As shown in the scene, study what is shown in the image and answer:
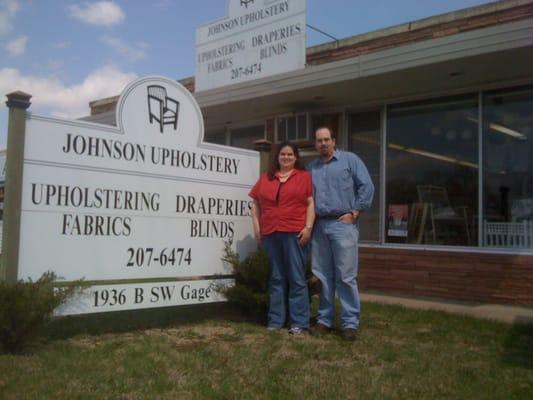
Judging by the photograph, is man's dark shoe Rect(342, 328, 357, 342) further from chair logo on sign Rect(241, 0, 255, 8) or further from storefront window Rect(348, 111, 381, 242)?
chair logo on sign Rect(241, 0, 255, 8)

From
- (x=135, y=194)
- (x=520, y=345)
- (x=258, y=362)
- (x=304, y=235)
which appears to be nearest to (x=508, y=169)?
(x=520, y=345)

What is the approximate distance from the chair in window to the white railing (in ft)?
0.94

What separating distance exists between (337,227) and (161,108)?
75.2 inches

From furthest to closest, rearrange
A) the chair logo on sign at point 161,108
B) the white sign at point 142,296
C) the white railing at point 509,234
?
the white railing at point 509,234 → the chair logo on sign at point 161,108 → the white sign at point 142,296

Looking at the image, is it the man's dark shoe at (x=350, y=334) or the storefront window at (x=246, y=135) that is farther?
the storefront window at (x=246, y=135)

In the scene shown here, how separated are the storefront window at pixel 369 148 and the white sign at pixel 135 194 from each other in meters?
3.03

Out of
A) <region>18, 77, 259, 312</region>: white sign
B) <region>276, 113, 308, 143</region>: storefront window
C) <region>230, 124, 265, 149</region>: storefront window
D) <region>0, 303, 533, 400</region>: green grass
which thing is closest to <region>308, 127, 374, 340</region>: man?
<region>0, 303, 533, 400</region>: green grass

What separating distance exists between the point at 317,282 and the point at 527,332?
2038 millimetres

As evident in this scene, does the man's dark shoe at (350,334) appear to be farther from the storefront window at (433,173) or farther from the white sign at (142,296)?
the storefront window at (433,173)

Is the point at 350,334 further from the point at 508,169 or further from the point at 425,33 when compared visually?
the point at 425,33

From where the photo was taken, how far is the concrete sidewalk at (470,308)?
6062mm

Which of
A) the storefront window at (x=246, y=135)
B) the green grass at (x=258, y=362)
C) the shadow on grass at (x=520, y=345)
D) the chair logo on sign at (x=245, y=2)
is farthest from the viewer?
the storefront window at (x=246, y=135)

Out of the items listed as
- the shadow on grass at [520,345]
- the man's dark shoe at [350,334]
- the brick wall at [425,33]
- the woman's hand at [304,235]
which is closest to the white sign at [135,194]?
the woman's hand at [304,235]

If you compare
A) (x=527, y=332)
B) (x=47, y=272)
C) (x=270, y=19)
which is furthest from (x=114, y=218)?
(x=270, y=19)
